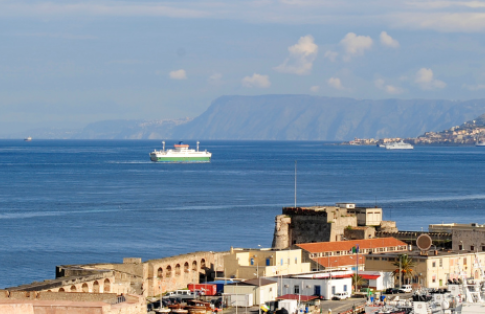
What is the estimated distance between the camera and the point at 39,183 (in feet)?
618

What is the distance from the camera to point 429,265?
196 feet

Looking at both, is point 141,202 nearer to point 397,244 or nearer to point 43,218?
point 43,218

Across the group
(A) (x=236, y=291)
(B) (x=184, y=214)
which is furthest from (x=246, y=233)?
(A) (x=236, y=291)

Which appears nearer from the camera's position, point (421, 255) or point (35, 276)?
point (421, 255)

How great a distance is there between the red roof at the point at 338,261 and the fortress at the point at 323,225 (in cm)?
593

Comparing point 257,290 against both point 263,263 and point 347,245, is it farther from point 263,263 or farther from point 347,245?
point 347,245

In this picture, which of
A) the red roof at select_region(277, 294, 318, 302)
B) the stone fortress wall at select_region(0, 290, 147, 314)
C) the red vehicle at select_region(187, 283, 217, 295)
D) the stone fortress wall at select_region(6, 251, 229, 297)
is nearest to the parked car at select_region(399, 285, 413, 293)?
the red roof at select_region(277, 294, 318, 302)

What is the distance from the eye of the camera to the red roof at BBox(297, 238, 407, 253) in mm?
63684

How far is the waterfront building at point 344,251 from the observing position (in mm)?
61875

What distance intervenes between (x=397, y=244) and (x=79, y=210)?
69.3 metres

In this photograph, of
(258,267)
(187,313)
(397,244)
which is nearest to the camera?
(187,313)

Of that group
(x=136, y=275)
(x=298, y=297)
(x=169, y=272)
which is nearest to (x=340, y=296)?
(x=298, y=297)

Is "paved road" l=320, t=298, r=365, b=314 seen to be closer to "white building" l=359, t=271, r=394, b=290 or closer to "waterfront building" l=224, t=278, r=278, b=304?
"waterfront building" l=224, t=278, r=278, b=304

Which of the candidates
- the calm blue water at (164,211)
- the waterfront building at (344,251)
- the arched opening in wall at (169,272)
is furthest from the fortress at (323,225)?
the calm blue water at (164,211)
